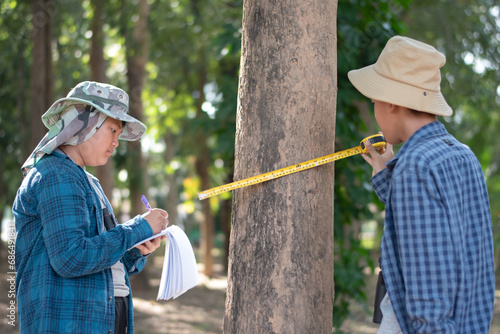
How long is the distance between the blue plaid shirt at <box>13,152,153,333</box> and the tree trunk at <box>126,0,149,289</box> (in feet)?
27.6

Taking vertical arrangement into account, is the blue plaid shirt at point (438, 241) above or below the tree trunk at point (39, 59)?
below

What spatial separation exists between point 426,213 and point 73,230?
136 cm

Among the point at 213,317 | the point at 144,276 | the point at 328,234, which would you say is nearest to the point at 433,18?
the point at 213,317

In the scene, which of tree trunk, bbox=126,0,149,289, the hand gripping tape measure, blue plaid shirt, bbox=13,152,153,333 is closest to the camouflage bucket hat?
blue plaid shirt, bbox=13,152,153,333

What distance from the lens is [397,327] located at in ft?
6.57

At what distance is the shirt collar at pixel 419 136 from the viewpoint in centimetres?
208

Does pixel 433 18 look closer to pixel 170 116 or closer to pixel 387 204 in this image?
pixel 170 116

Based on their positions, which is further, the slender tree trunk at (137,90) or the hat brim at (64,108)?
the slender tree trunk at (137,90)

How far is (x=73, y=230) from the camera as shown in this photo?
2.25m

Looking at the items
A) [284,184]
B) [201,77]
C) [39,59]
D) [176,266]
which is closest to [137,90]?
[39,59]

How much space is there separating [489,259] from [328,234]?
690 millimetres

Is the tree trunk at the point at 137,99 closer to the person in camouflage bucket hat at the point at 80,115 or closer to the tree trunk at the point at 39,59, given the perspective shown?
the tree trunk at the point at 39,59

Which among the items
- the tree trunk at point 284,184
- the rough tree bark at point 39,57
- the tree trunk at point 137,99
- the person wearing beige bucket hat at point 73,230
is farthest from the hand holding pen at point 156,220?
the tree trunk at point 137,99

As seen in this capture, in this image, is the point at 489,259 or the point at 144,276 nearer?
the point at 489,259
